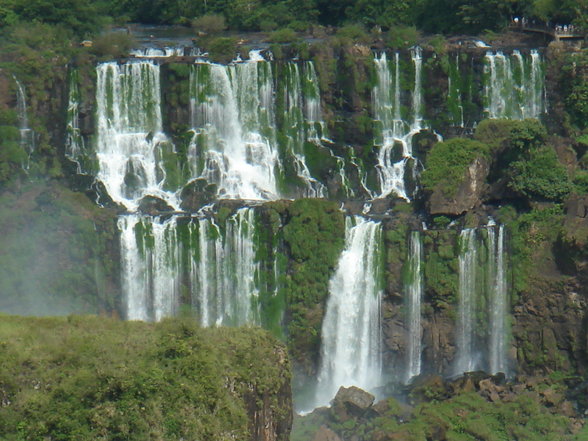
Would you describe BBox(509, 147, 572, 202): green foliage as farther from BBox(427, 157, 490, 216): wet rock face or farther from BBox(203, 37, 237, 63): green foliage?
BBox(203, 37, 237, 63): green foliage

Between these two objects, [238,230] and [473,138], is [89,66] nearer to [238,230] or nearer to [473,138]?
[238,230]

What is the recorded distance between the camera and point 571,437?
33.5 metres

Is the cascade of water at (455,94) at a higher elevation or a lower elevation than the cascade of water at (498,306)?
higher

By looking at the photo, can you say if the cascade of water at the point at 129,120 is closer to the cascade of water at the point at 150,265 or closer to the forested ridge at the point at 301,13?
the cascade of water at the point at 150,265

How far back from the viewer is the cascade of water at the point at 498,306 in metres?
37.9

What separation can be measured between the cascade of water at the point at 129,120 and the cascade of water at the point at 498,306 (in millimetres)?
10071

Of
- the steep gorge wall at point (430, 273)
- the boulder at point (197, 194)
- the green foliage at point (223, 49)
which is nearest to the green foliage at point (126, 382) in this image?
the steep gorge wall at point (430, 273)

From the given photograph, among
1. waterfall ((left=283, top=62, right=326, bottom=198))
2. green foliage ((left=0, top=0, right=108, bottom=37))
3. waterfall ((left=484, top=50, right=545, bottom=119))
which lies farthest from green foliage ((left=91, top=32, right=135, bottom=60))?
waterfall ((left=484, top=50, right=545, bottom=119))

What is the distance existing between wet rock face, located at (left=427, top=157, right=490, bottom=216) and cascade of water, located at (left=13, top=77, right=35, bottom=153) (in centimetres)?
1195

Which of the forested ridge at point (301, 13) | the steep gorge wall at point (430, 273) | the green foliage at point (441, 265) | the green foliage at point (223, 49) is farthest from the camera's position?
the forested ridge at point (301, 13)

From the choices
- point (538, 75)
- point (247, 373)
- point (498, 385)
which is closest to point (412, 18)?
point (538, 75)

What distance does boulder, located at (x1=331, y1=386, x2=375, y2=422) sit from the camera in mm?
34938

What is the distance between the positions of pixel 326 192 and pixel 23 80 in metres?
9.64

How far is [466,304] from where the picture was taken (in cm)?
3819
